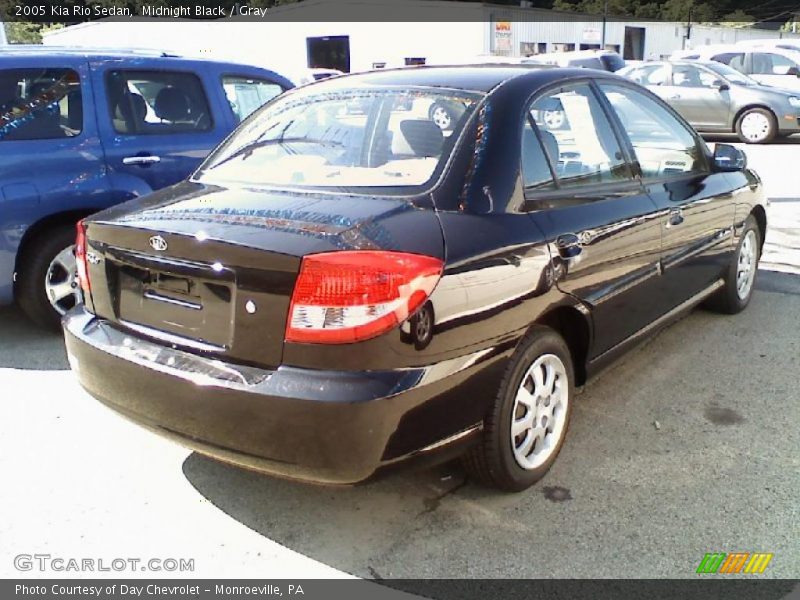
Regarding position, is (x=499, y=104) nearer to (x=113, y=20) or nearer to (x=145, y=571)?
(x=145, y=571)

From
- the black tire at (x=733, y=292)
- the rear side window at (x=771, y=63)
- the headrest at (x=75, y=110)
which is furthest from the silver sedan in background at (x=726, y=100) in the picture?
the headrest at (x=75, y=110)

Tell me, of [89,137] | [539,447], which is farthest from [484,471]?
[89,137]

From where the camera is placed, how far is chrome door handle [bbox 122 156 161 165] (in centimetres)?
470

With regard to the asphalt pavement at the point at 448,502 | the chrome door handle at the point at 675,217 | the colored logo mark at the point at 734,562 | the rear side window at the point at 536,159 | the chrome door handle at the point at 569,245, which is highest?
the rear side window at the point at 536,159

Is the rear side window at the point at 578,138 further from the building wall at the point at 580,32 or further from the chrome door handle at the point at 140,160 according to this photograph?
the building wall at the point at 580,32

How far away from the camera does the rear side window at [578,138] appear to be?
3080 mm

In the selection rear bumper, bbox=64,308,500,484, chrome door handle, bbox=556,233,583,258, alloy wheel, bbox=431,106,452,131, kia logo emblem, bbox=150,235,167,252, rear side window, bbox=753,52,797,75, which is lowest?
rear bumper, bbox=64,308,500,484

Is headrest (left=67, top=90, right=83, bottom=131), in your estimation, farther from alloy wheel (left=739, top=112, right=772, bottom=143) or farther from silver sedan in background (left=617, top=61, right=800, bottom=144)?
alloy wheel (left=739, top=112, right=772, bottom=143)

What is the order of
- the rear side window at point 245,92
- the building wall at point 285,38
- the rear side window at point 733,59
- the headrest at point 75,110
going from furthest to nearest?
the building wall at point 285,38, the rear side window at point 733,59, the rear side window at point 245,92, the headrest at point 75,110

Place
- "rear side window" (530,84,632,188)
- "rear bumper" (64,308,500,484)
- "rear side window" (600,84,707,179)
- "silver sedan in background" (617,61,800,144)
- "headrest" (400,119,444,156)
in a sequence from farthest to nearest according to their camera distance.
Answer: "silver sedan in background" (617,61,800,144) → "rear side window" (600,84,707,179) → "rear side window" (530,84,632,188) → "headrest" (400,119,444,156) → "rear bumper" (64,308,500,484)

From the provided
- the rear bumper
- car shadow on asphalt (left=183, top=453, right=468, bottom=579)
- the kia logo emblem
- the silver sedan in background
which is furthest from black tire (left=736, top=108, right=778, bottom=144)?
the kia logo emblem

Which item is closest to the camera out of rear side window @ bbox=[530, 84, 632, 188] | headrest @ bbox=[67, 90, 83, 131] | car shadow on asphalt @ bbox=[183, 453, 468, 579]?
car shadow on asphalt @ bbox=[183, 453, 468, 579]

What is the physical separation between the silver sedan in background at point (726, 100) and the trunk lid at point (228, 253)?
12803mm

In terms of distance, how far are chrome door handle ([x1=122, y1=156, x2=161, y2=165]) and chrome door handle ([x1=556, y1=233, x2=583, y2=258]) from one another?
3.03 m
